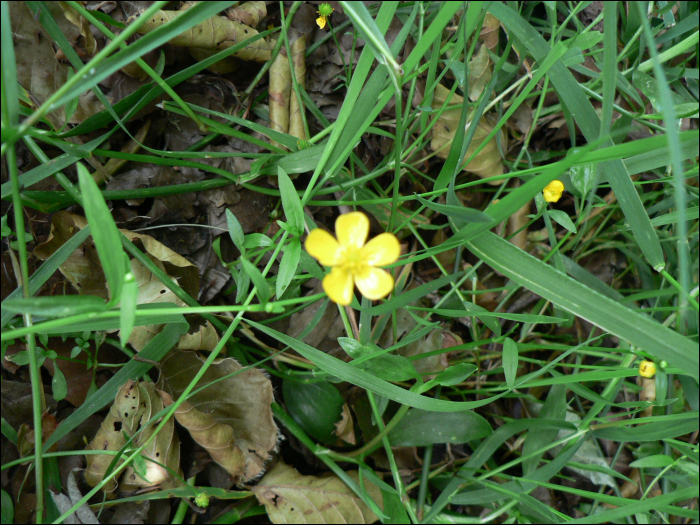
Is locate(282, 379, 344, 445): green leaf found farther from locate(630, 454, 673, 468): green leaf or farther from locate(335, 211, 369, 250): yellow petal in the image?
locate(630, 454, 673, 468): green leaf

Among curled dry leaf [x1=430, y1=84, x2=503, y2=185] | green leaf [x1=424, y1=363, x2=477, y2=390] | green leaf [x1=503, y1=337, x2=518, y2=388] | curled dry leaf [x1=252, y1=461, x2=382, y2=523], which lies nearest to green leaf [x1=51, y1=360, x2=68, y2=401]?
curled dry leaf [x1=252, y1=461, x2=382, y2=523]

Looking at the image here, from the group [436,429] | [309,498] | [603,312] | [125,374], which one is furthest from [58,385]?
[603,312]

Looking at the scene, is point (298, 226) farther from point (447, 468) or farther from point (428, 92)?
point (447, 468)

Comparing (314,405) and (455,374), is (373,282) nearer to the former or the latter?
(455,374)

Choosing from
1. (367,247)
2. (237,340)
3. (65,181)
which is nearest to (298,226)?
(367,247)

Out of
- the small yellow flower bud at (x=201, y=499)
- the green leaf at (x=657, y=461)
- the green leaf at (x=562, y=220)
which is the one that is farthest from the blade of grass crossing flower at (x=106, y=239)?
the green leaf at (x=657, y=461)

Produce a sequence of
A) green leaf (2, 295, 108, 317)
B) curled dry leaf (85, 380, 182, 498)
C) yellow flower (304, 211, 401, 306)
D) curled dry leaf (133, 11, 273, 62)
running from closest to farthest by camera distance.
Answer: green leaf (2, 295, 108, 317), yellow flower (304, 211, 401, 306), curled dry leaf (85, 380, 182, 498), curled dry leaf (133, 11, 273, 62)
